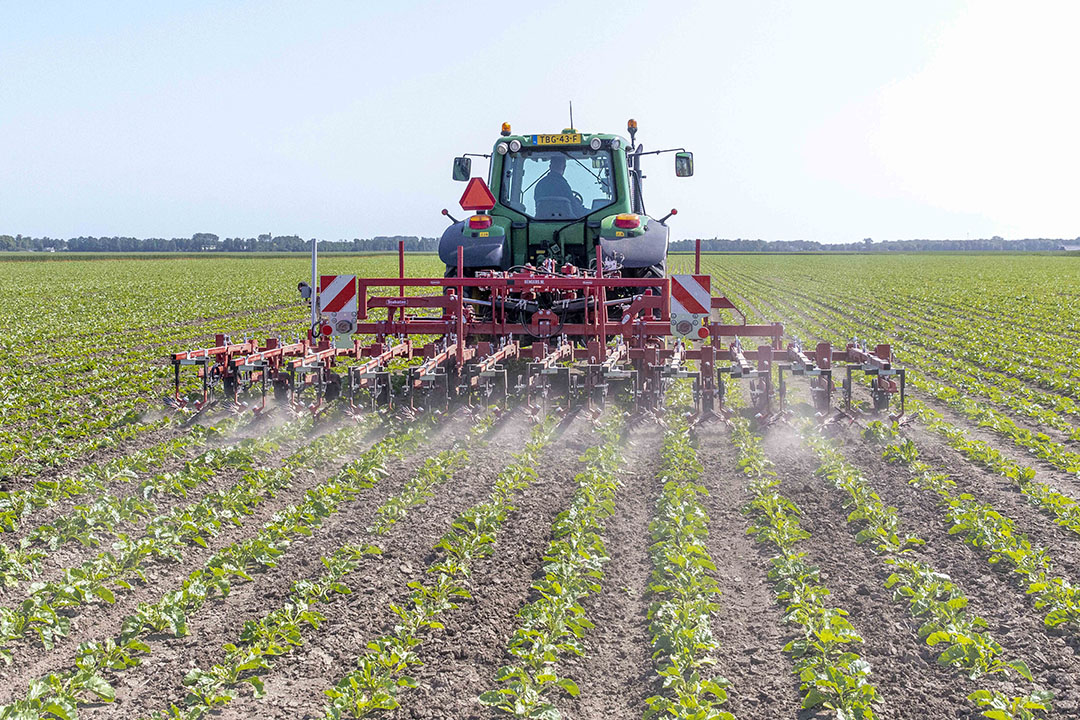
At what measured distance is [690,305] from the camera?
28.9 feet

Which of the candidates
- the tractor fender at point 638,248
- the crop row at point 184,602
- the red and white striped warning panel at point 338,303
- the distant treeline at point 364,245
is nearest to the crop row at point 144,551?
the crop row at point 184,602

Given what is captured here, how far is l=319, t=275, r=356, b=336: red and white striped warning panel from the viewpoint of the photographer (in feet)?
31.0

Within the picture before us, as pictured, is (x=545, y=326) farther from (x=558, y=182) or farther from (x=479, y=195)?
(x=558, y=182)

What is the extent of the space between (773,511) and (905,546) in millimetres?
869

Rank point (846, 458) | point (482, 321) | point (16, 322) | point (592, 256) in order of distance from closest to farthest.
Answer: point (846, 458) < point (482, 321) < point (592, 256) < point (16, 322)

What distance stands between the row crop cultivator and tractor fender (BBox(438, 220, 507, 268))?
0.06ft

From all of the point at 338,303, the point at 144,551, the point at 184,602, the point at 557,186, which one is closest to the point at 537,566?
the point at 184,602

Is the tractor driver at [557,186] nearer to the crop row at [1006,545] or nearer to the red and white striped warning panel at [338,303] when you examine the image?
the red and white striped warning panel at [338,303]

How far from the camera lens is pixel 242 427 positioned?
28.1 feet

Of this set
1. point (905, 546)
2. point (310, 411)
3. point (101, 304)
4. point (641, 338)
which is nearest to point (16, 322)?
point (101, 304)

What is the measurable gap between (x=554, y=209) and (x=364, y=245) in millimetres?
108837

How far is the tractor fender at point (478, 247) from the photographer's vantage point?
35.8 ft

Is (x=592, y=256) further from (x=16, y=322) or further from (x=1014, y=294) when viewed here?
(x=1014, y=294)

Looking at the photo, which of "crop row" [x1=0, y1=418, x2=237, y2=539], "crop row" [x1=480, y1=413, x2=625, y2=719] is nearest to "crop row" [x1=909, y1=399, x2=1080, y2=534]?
"crop row" [x1=480, y1=413, x2=625, y2=719]
